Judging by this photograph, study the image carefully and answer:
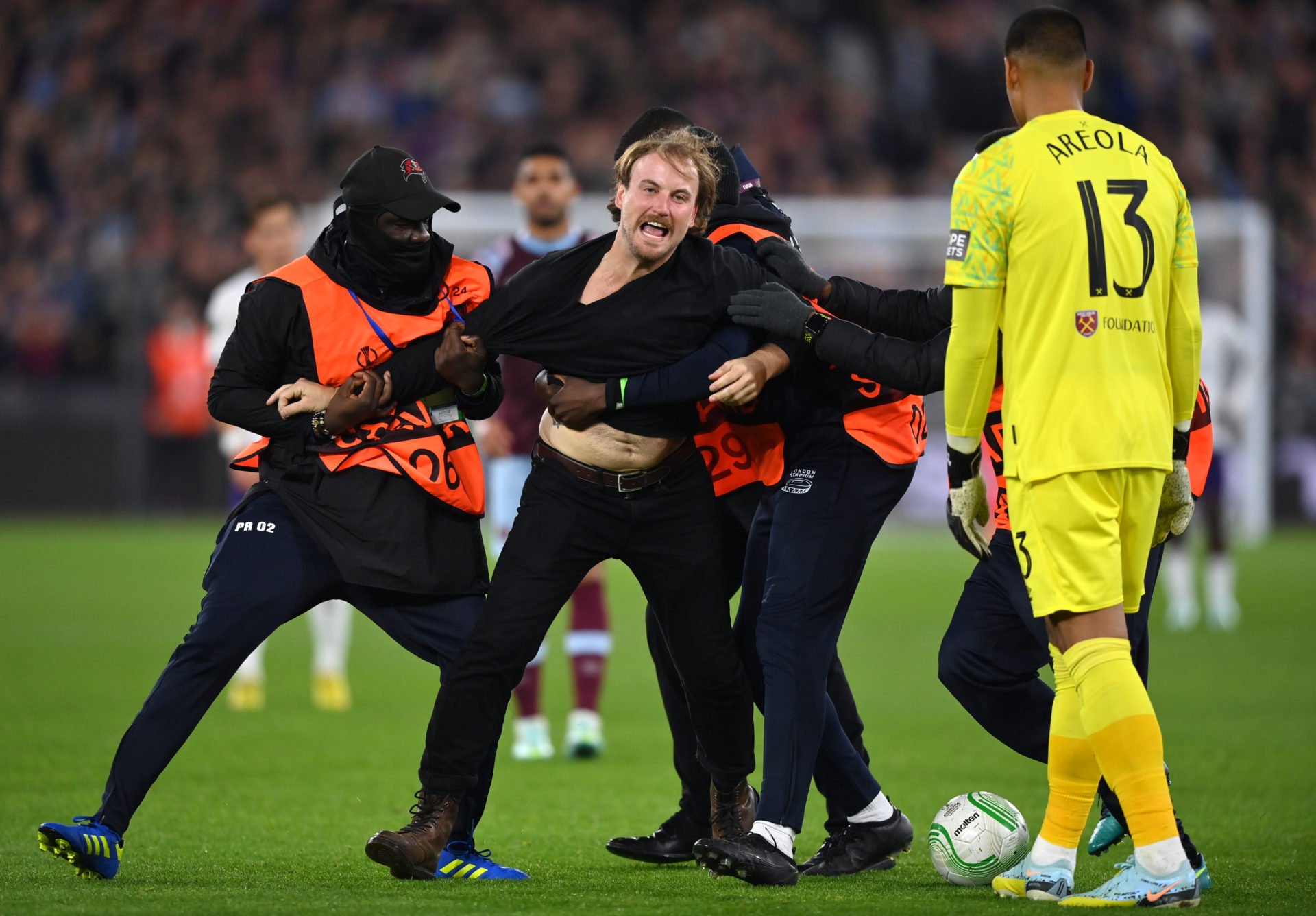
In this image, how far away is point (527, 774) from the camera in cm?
795

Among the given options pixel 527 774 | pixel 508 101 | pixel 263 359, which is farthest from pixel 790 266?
pixel 508 101

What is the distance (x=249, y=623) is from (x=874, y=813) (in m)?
2.12

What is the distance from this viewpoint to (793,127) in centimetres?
2498

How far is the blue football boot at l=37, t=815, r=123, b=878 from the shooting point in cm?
503

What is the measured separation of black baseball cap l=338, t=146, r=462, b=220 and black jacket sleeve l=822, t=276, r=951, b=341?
1.24m

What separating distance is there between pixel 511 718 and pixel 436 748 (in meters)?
4.68

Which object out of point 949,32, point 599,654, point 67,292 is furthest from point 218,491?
point 599,654

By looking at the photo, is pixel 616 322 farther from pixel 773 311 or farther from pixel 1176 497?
pixel 1176 497

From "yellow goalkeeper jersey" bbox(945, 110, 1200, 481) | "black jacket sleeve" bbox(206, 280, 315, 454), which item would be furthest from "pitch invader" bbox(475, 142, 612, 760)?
"yellow goalkeeper jersey" bbox(945, 110, 1200, 481)

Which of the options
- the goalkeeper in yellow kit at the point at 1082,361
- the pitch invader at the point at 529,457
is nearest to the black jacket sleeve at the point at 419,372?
the goalkeeper in yellow kit at the point at 1082,361

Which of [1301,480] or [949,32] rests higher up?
[949,32]

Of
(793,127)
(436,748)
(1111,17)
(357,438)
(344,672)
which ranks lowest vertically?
(344,672)

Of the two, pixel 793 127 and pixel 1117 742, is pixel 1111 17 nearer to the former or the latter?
pixel 793 127

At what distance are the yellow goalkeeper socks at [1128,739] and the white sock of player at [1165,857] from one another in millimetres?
16
